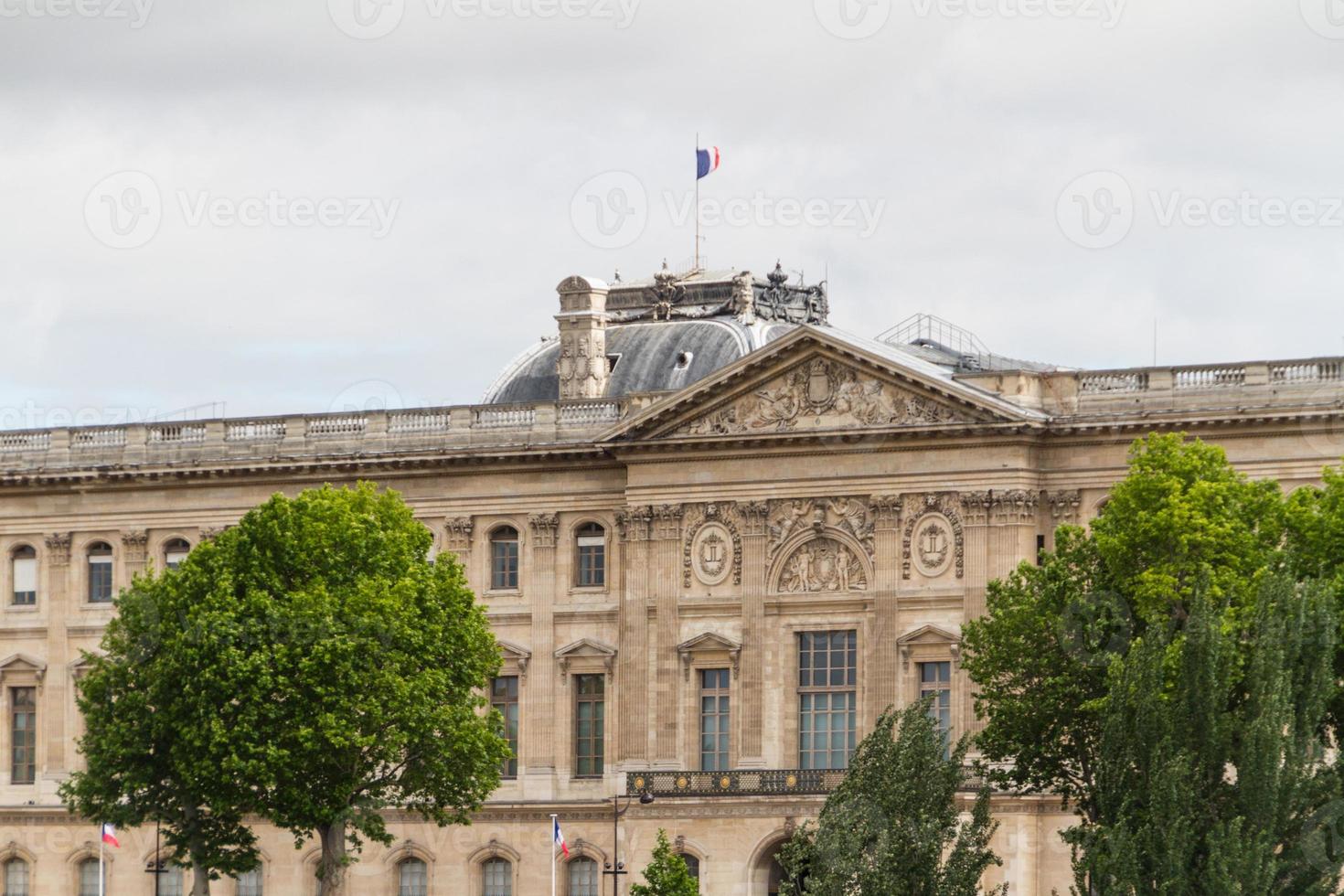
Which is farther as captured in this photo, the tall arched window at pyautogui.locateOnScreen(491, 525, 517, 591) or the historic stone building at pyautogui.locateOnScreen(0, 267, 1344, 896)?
the tall arched window at pyautogui.locateOnScreen(491, 525, 517, 591)

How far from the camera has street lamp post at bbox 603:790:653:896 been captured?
99.8 metres

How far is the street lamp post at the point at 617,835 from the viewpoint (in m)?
99.8

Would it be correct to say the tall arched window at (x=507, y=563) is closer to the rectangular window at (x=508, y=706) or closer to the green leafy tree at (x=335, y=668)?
the rectangular window at (x=508, y=706)

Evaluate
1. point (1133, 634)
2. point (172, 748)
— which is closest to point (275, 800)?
point (172, 748)

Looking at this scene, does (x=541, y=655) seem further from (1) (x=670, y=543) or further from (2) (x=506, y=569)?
(1) (x=670, y=543)

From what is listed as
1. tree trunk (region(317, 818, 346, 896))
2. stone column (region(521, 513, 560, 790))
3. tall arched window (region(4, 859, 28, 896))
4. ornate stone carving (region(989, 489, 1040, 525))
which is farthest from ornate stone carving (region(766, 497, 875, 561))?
tall arched window (region(4, 859, 28, 896))

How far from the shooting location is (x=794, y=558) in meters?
101

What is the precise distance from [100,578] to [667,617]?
18.2 m

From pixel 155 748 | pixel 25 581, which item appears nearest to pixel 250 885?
pixel 25 581

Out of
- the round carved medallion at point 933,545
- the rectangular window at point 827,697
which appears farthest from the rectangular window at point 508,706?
the round carved medallion at point 933,545

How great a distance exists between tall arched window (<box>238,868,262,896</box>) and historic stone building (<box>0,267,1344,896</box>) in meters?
0.61

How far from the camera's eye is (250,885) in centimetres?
→ 10638

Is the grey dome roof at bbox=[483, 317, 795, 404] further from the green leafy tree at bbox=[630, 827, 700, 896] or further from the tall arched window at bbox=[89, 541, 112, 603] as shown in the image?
the green leafy tree at bbox=[630, 827, 700, 896]

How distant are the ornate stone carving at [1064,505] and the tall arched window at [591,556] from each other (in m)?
13.2
